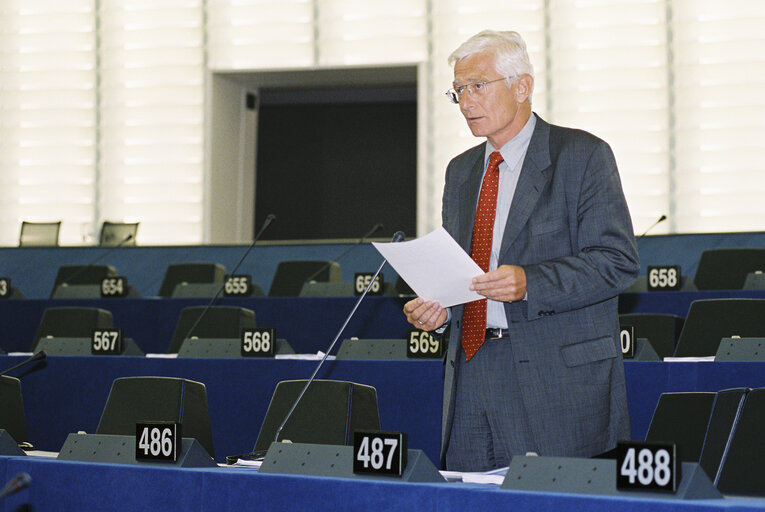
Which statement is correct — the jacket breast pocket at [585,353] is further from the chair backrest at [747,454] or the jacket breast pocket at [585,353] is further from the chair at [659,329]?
the chair at [659,329]

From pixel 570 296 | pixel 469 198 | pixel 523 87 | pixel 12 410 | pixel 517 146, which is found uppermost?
pixel 523 87

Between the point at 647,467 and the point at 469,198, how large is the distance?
0.95m

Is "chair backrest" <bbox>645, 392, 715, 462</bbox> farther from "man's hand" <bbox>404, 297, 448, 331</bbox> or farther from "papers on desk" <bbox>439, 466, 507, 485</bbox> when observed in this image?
"papers on desk" <bbox>439, 466, 507, 485</bbox>

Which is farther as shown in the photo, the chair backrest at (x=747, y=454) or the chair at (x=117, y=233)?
the chair at (x=117, y=233)

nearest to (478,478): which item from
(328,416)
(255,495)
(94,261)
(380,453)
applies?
(380,453)

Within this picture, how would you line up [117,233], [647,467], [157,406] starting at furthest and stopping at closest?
[117,233]
[157,406]
[647,467]

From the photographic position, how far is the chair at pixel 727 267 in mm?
5809

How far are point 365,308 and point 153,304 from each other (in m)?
1.29

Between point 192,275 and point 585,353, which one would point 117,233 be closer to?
point 192,275

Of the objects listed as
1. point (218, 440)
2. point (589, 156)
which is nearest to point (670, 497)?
point (589, 156)

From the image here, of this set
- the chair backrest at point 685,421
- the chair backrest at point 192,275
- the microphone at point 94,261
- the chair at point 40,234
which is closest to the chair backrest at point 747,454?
the chair backrest at point 685,421

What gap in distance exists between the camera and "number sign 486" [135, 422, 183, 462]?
1999 mm

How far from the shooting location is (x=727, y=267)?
5.91 metres

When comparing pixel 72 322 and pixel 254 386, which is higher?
pixel 72 322
